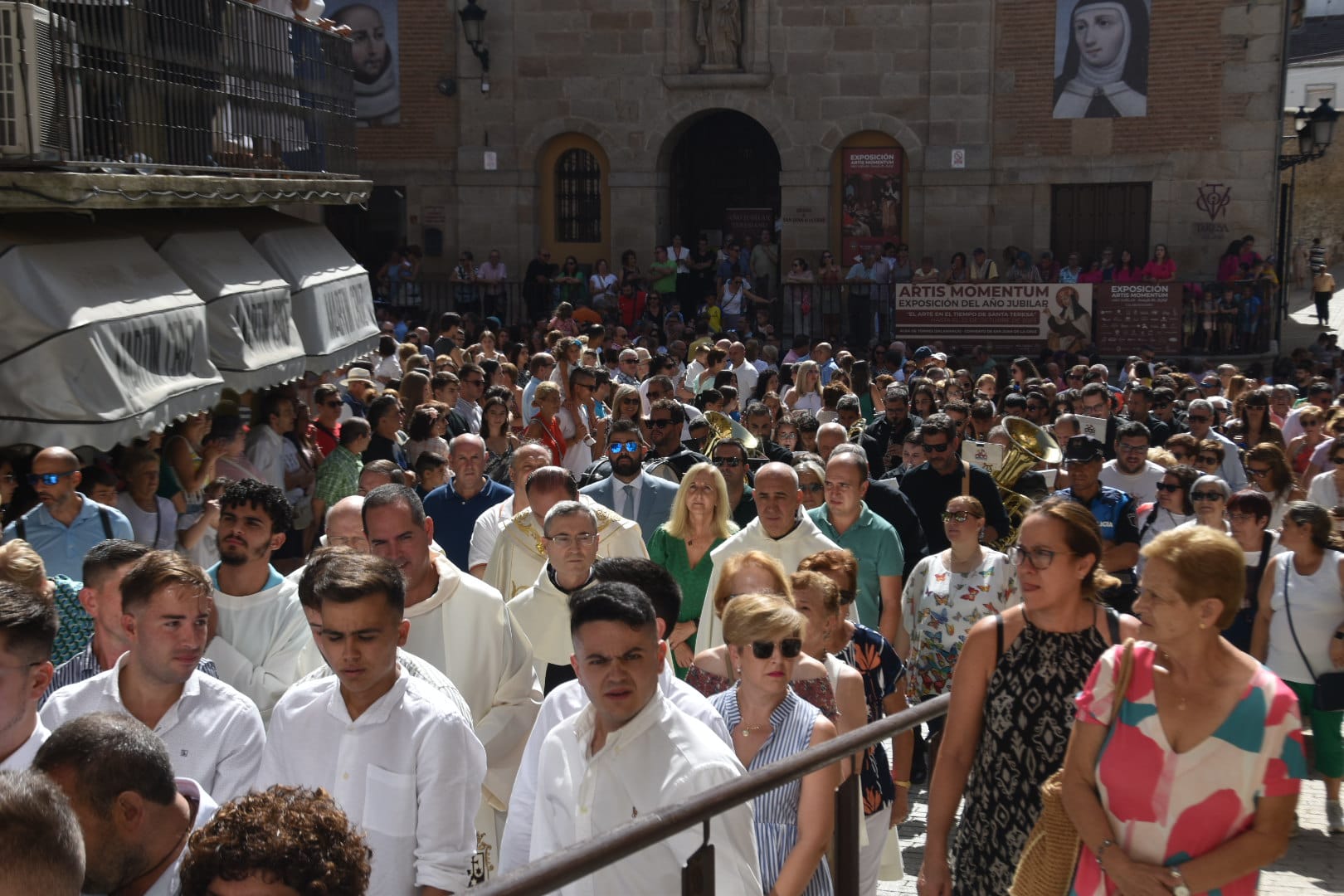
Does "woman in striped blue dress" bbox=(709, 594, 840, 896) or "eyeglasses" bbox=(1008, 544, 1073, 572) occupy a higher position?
"eyeglasses" bbox=(1008, 544, 1073, 572)

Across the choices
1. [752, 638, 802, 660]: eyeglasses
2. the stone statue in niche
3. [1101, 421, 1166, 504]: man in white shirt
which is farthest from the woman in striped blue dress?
the stone statue in niche

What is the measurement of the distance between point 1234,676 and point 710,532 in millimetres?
4168

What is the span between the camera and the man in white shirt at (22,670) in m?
4.26

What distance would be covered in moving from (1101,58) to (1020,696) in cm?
2422

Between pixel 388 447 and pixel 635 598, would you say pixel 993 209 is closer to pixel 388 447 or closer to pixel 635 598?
pixel 388 447

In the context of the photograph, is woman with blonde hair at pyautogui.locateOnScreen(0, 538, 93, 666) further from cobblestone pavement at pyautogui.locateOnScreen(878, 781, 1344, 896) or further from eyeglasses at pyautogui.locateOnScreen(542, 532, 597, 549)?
cobblestone pavement at pyautogui.locateOnScreen(878, 781, 1344, 896)

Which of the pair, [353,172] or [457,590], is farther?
[353,172]

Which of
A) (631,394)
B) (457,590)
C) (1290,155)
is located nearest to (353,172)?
(631,394)

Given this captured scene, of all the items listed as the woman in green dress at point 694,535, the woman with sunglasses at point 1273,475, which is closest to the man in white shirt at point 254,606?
the woman in green dress at point 694,535

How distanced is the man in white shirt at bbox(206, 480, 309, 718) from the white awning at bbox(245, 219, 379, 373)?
7.90 metres

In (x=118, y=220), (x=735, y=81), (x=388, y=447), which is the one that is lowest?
(x=388, y=447)

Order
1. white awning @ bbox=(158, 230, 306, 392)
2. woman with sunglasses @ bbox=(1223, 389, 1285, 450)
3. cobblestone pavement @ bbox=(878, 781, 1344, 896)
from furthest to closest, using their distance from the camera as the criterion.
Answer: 1. woman with sunglasses @ bbox=(1223, 389, 1285, 450)
2. white awning @ bbox=(158, 230, 306, 392)
3. cobblestone pavement @ bbox=(878, 781, 1344, 896)

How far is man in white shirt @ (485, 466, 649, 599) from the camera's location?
7.34 metres

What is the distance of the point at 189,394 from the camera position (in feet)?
34.2
